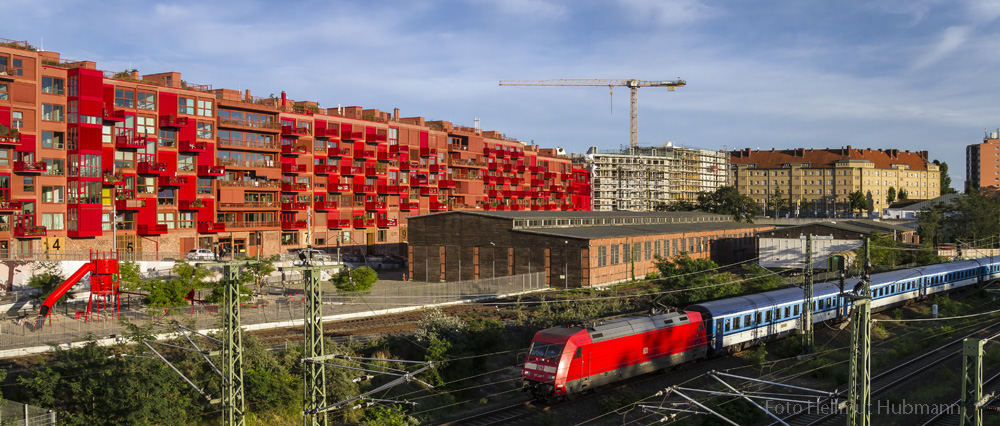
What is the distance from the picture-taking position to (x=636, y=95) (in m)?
177

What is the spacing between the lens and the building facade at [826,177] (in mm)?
168625

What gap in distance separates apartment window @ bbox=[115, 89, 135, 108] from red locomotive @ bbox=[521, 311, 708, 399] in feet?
159

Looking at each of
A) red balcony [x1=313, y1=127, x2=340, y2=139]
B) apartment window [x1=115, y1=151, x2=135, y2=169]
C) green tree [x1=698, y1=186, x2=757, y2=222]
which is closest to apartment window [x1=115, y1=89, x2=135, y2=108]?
apartment window [x1=115, y1=151, x2=135, y2=169]

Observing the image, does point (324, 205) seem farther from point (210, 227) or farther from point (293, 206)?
point (210, 227)

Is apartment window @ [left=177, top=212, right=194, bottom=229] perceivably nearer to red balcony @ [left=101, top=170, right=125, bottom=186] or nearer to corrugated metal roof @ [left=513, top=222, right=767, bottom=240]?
red balcony @ [left=101, top=170, right=125, bottom=186]

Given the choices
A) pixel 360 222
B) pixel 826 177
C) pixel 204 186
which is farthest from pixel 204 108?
pixel 826 177

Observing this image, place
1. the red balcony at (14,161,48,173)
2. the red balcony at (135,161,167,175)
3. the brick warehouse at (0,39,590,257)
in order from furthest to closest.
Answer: the red balcony at (135,161,167,175), the brick warehouse at (0,39,590,257), the red balcony at (14,161,48,173)

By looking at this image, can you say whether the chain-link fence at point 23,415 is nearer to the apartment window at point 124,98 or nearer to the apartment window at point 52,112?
the apartment window at point 52,112

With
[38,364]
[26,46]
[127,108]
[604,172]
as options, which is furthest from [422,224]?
[604,172]

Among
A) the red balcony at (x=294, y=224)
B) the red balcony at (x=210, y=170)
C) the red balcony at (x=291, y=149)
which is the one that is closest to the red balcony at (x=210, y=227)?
the red balcony at (x=210, y=170)

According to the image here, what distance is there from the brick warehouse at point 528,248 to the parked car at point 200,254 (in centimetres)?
1635

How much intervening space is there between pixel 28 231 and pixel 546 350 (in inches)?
1820

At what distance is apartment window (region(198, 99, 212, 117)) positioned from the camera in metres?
67.6

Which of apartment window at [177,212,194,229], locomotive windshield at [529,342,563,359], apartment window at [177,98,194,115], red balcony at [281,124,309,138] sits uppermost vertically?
apartment window at [177,98,194,115]
